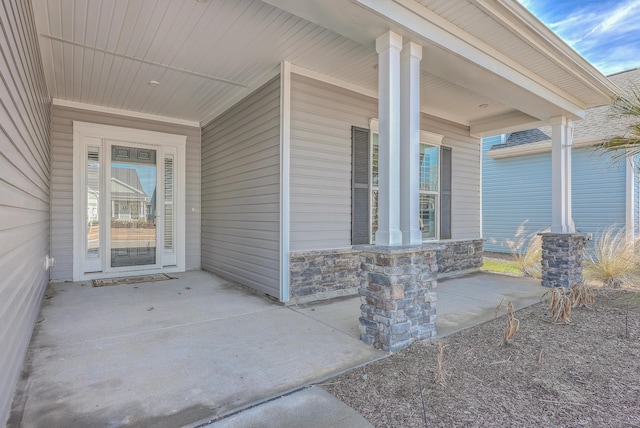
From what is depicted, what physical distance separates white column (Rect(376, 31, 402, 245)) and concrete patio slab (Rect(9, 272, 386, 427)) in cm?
105

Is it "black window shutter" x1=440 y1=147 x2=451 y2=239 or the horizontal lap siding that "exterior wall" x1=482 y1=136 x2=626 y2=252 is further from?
"black window shutter" x1=440 y1=147 x2=451 y2=239

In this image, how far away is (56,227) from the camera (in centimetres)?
531

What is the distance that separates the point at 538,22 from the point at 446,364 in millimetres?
3406

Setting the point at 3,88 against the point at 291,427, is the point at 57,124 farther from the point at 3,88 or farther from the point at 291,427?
the point at 291,427

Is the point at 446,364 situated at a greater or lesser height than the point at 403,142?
lesser

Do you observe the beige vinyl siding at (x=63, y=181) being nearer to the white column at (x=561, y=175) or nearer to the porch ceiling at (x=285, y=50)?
the porch ceiling at (x=285, y=50)

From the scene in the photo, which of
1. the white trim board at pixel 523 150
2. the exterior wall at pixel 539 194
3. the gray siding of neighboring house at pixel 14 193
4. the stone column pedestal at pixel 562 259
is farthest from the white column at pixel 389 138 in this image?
the white trim board at pixel 523 150

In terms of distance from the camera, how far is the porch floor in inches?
78.1

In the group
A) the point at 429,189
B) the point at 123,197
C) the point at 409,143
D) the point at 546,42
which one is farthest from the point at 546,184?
the point at 123,197

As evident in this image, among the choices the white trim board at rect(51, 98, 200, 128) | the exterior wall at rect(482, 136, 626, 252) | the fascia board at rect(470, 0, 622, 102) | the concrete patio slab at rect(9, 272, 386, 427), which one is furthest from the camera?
the exterior wall at rect(482, 136, 626, 252)

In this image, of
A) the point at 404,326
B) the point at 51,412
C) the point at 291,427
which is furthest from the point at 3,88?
the point at 404,326

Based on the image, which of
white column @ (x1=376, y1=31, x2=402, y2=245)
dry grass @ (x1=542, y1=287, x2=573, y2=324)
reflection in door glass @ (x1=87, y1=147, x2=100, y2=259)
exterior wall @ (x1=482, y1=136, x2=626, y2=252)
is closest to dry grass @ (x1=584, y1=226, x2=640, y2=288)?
exterior wall @ (x1=482, y1=136, x2=626, y2=252)

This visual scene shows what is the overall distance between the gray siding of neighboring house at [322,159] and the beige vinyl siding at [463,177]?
83.5 inches

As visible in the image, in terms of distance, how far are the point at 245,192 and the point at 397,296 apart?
303 cm
